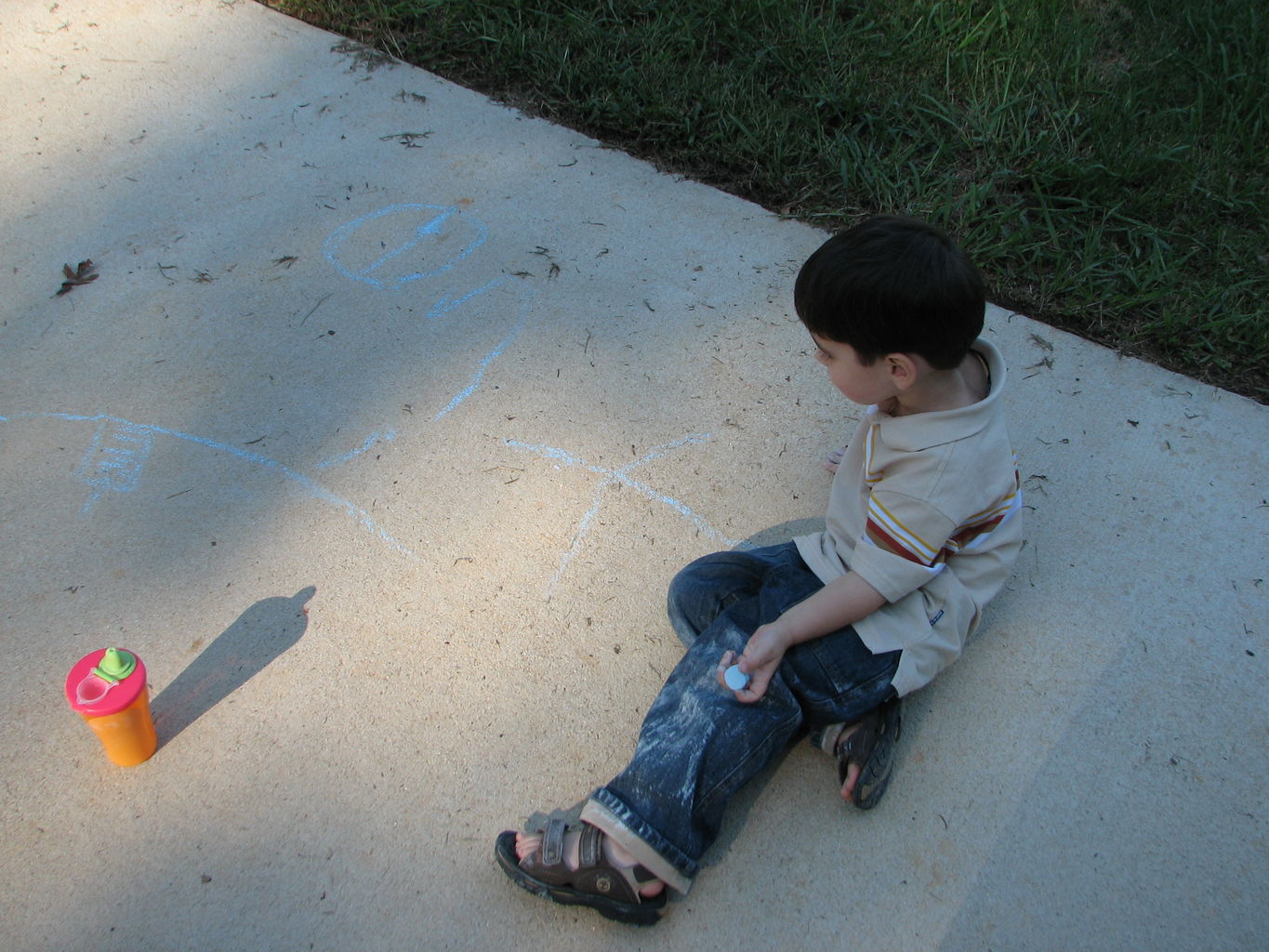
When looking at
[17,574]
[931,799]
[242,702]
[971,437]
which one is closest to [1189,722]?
[931,799]

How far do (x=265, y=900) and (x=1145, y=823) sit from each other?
4.86 ft

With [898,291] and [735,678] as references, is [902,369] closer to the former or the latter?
[898,291]

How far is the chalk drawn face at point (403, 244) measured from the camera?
259 cm

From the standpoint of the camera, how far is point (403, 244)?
2.67 metres

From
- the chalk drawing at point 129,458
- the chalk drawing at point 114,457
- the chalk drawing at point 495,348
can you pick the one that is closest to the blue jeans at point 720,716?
the chalk drawing at point 129,458

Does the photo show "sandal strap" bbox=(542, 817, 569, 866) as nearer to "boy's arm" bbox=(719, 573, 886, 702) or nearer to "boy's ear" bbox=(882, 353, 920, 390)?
"boy's arm" bbox=(719, 573, 886, 702)

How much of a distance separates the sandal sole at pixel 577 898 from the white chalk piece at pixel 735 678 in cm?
35

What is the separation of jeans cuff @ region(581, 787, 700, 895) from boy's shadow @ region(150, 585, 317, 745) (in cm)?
74

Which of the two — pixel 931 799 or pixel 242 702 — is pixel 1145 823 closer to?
pixel 931 799

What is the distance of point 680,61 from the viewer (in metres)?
3.22

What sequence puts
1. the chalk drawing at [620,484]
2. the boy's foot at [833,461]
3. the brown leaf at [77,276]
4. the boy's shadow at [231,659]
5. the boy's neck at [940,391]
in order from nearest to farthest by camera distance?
1. the boy's neck at [940,391]
2. the boy's shadow at [231,659]
3. the chalk drawing at [620,484]
4. the boy's foot at [833,461]
5. the brown leaf at [77,276]

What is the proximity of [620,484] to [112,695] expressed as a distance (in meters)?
1.07

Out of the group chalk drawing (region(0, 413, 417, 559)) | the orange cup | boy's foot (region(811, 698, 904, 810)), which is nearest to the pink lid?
the orange cup

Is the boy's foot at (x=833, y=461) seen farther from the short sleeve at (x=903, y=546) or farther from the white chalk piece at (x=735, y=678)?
the white chalk piece at (x=735, y=678)
